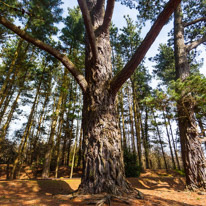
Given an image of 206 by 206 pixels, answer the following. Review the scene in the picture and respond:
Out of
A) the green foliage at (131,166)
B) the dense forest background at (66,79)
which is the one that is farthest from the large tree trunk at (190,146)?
the green foliage at (131,166)

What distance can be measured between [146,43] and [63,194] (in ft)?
8.85

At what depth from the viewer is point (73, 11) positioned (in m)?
11.4

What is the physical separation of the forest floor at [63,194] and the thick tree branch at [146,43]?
1833 millimetres

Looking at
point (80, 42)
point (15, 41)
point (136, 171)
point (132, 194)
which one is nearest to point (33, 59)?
point (15, 41)

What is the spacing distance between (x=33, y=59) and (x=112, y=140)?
11549 millimetres

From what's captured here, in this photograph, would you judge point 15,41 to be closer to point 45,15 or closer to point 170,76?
point 45,15

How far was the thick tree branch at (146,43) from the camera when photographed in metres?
1.84

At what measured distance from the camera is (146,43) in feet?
6.80

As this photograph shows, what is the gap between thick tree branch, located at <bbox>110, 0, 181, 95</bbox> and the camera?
6.03 feet

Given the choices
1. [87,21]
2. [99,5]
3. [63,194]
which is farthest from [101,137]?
[99,5]

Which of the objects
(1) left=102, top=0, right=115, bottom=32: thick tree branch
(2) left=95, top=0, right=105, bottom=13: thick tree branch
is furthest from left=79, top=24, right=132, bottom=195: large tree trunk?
(2) left=95, top=0, right=105, bottom=13: thick tree branch

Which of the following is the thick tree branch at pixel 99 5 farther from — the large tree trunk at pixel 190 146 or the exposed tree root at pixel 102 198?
the exposed tree root at pixel 102 198

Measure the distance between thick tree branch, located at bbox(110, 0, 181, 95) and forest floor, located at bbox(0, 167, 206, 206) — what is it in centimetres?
183

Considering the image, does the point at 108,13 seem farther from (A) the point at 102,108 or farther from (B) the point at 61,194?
(B) the point at 61,194
